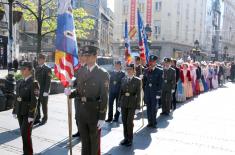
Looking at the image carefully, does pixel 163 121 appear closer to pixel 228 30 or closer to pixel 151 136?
pixel 151 136

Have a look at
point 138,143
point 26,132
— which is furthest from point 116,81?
point 26,132

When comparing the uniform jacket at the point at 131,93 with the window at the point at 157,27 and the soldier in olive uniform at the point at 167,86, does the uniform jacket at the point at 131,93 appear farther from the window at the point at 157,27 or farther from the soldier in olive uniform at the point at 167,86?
the window at the point at 157,27

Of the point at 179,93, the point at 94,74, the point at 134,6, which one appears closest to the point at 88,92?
the point at 94,74

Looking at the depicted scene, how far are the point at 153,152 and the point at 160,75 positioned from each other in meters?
2.87

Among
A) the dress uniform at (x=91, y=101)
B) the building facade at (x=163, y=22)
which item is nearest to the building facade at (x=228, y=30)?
the building facade at (x=163, y=22)

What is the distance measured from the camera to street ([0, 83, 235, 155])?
7.56 m

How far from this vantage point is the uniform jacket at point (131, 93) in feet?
25.4

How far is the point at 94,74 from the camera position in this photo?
5488mm

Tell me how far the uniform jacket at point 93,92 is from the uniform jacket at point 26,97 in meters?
1.11

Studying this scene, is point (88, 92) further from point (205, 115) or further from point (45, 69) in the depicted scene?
point (205, 115)

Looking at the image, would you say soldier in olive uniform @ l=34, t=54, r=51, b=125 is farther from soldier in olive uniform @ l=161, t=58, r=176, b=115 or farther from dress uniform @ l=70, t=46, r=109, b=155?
soldier in olive uniform @ l=161, t=58, r=176, b=115

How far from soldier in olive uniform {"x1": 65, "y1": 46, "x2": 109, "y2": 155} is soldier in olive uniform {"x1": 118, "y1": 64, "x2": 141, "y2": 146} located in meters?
2.14

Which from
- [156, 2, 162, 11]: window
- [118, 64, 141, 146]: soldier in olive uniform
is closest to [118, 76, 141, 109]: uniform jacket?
[118, 64, 141, 146]: soldier in olive uniform

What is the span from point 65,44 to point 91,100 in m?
1.01
